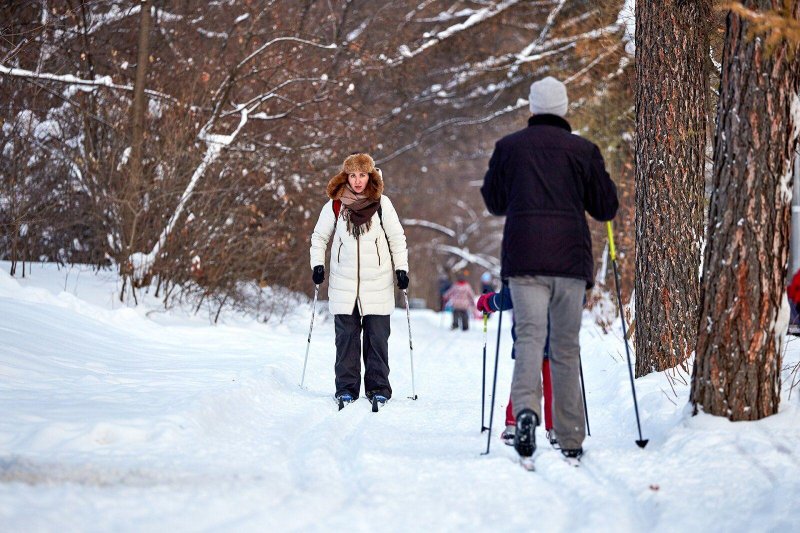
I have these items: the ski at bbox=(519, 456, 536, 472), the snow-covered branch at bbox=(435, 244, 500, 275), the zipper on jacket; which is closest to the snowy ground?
the ski at bbox=(519, 456, 536, 472)

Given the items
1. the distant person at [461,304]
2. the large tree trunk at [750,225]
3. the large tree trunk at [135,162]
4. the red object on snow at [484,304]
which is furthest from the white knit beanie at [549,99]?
the distant person at [461,304]

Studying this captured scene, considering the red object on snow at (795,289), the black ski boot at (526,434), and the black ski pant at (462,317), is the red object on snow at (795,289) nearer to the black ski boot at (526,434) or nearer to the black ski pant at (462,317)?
the black ski boot at (526,434)

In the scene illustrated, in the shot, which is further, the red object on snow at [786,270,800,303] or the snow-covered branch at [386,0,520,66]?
the snow-covered branch at [386,0,520,66]

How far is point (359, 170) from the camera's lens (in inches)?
293

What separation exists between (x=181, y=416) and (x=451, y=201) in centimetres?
4081

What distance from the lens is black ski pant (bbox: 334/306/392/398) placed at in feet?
24.5

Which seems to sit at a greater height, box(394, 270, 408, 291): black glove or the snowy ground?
box(394, 270, 408, 291): black glove

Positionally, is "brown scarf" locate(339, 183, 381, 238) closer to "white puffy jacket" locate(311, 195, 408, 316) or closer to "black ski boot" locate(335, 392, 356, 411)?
"white puffy jacket" locate(311, 195, 408, 316)

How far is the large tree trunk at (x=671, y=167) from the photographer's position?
7133 millimetres

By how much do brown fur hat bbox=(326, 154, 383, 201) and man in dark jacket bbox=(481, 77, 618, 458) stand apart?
2428 millimetres

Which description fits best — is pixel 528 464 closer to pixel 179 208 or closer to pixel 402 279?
pixel 402 279

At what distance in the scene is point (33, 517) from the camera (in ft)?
11.8

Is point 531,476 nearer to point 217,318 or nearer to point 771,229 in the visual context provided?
point 771,229

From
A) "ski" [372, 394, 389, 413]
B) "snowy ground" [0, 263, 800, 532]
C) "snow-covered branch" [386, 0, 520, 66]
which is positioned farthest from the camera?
"snow-covered branch" [386, 0, 520, 66]
